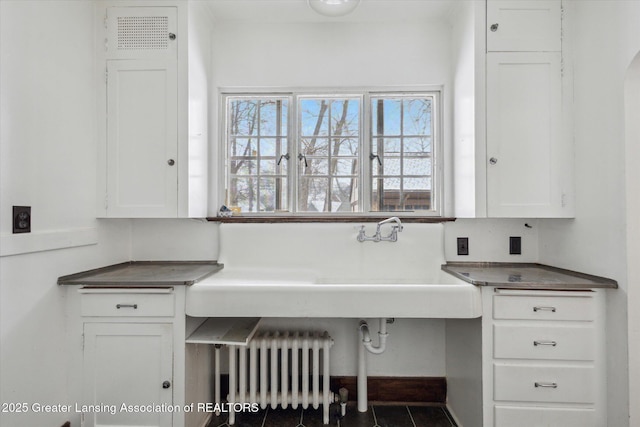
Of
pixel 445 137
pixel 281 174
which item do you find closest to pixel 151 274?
pixel 281 174

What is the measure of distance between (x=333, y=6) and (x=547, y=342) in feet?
6.56

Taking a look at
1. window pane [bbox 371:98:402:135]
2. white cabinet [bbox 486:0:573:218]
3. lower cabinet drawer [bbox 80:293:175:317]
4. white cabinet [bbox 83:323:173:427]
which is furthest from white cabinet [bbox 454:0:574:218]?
white cabinet [bbox 83:323:173:427]

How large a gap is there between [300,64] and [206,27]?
0.62 meters

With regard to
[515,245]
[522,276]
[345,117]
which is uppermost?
[345,117]

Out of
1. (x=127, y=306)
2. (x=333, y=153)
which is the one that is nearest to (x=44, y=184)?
(x=127, y=306)

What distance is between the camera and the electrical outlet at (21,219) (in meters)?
1.39

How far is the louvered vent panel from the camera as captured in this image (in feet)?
6.14

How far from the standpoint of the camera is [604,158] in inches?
64.0

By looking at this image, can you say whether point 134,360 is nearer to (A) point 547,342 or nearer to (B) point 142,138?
(B) point 142,138

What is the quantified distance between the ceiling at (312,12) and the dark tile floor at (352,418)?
7.95 feet

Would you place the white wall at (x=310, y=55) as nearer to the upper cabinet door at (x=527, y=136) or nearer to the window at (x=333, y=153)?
the window at (x=333, y=153)

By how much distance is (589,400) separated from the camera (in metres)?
1.54

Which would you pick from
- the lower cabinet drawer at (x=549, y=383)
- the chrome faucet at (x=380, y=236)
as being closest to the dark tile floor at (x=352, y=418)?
the lower cabinet drawer at (x=549, y=383)

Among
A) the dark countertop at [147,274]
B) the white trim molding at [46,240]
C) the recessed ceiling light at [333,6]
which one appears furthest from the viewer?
the recessed ceiling light at [333,6]
